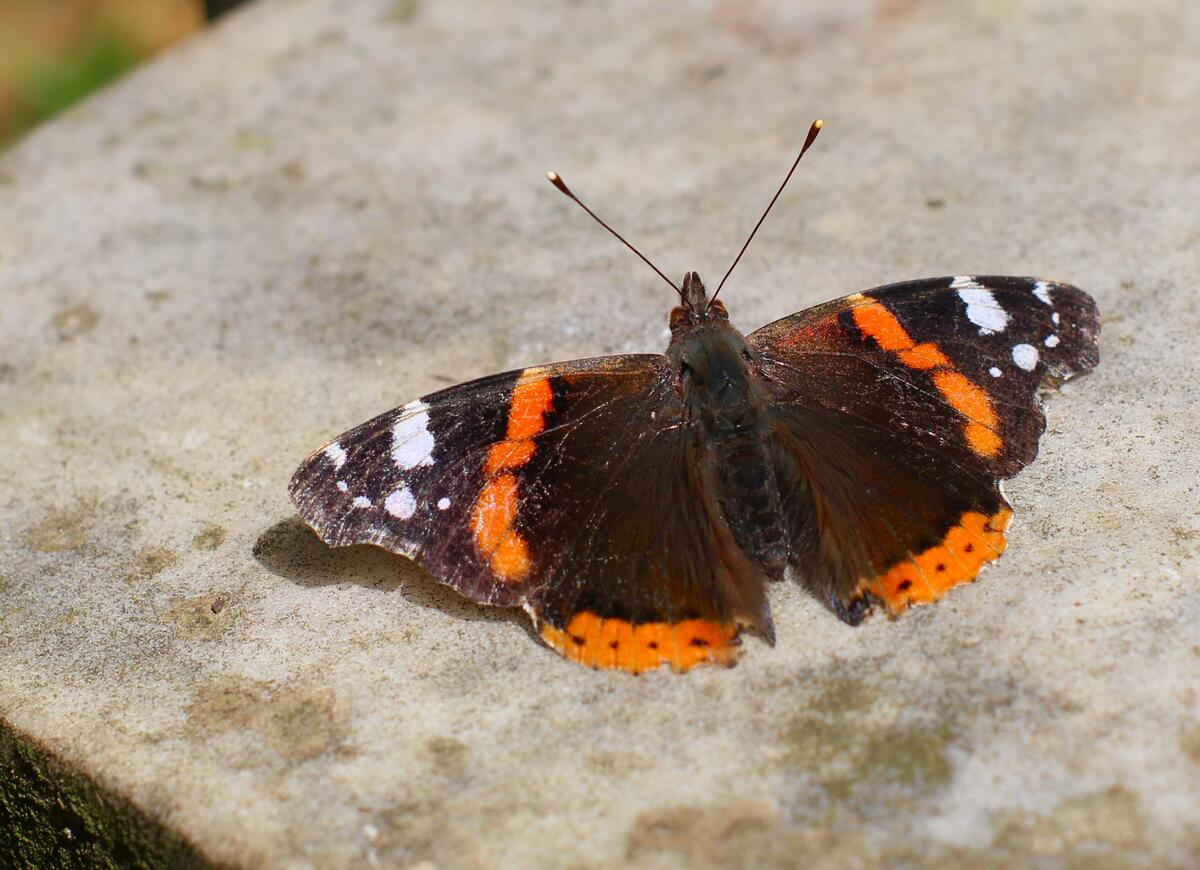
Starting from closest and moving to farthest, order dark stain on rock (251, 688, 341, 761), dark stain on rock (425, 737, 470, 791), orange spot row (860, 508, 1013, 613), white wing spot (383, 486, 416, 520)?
1. dark stain on rock (425, 737, 470, 791)
2. dark stain on rock (251, 688, 341, 761)
3. orange spot row (860, 508, 1013, 613)
4. white wing spot (383, 486, 416, 520)

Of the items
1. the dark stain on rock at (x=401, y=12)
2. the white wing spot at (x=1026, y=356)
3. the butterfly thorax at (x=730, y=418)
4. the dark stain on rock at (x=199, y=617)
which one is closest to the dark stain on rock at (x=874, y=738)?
the butterfly thorax at (x=730, y=418)

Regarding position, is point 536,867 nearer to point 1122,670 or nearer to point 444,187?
point 1122,670

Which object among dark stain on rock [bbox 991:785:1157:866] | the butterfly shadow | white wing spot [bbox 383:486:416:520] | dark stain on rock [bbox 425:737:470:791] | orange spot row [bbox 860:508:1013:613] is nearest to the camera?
dark stain on rock [bbox 991:785:1157:866]

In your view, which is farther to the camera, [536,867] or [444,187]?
[444,187]

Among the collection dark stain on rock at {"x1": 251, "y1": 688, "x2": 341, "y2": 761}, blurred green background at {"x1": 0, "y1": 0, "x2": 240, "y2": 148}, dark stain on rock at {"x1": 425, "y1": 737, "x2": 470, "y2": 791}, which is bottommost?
blurred green background at {"x1": 0, "y1": 0, "x2": 240, "y2": 148}

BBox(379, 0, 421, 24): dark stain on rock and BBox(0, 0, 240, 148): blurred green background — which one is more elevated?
BBox(379, 0, 421, 24): dark stain on rock

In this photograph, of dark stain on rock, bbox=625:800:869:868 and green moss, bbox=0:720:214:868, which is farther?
green moss, bbox=0:720:214:868

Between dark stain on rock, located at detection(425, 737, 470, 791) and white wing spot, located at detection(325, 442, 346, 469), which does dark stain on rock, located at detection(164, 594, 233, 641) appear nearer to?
white wing spot, located at detection(325, 442, 346, 469)

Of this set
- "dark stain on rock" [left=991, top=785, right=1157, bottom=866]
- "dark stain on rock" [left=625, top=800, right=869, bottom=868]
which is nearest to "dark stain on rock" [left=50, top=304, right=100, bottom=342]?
"dark stain on rock" [left=625, top=800, right=869, bottom=868]

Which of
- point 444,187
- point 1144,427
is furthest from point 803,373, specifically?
point 444,187
